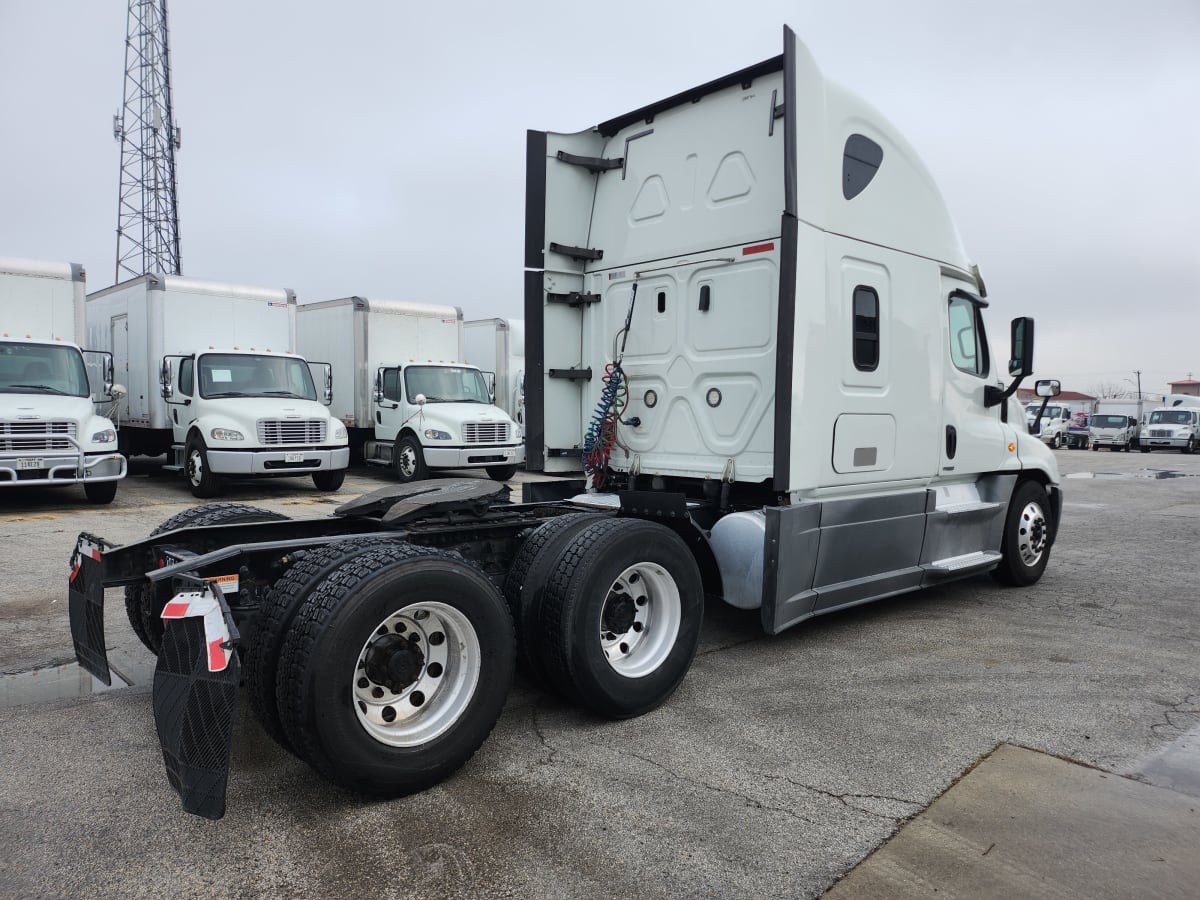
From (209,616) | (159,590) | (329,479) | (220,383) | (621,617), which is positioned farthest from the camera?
(329,479)

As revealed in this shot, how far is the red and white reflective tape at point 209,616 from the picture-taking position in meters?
2.77

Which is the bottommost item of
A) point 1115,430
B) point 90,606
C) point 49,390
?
point 90,606

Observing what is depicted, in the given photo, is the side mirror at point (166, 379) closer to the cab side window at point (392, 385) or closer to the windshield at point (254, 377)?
the windshield at point (254, 377)

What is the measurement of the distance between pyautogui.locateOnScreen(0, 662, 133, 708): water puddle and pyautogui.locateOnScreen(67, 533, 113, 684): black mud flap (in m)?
0.48

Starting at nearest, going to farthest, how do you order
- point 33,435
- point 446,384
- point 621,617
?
point 621,617 → point 33,435 → point 446,384

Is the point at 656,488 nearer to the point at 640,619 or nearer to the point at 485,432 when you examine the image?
the point at 640,619

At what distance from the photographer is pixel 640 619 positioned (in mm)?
4242

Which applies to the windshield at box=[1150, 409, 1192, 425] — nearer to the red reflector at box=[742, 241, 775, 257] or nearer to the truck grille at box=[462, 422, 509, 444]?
the truck grille at box=[462, 422, 509, 444]

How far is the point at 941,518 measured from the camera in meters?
5.87

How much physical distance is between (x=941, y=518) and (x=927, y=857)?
3.48m

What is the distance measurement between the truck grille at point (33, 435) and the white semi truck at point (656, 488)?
757 cm

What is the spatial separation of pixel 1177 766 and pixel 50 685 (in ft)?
17.4

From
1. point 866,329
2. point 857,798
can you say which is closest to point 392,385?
point 866,329

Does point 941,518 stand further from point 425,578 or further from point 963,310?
point 425,578
